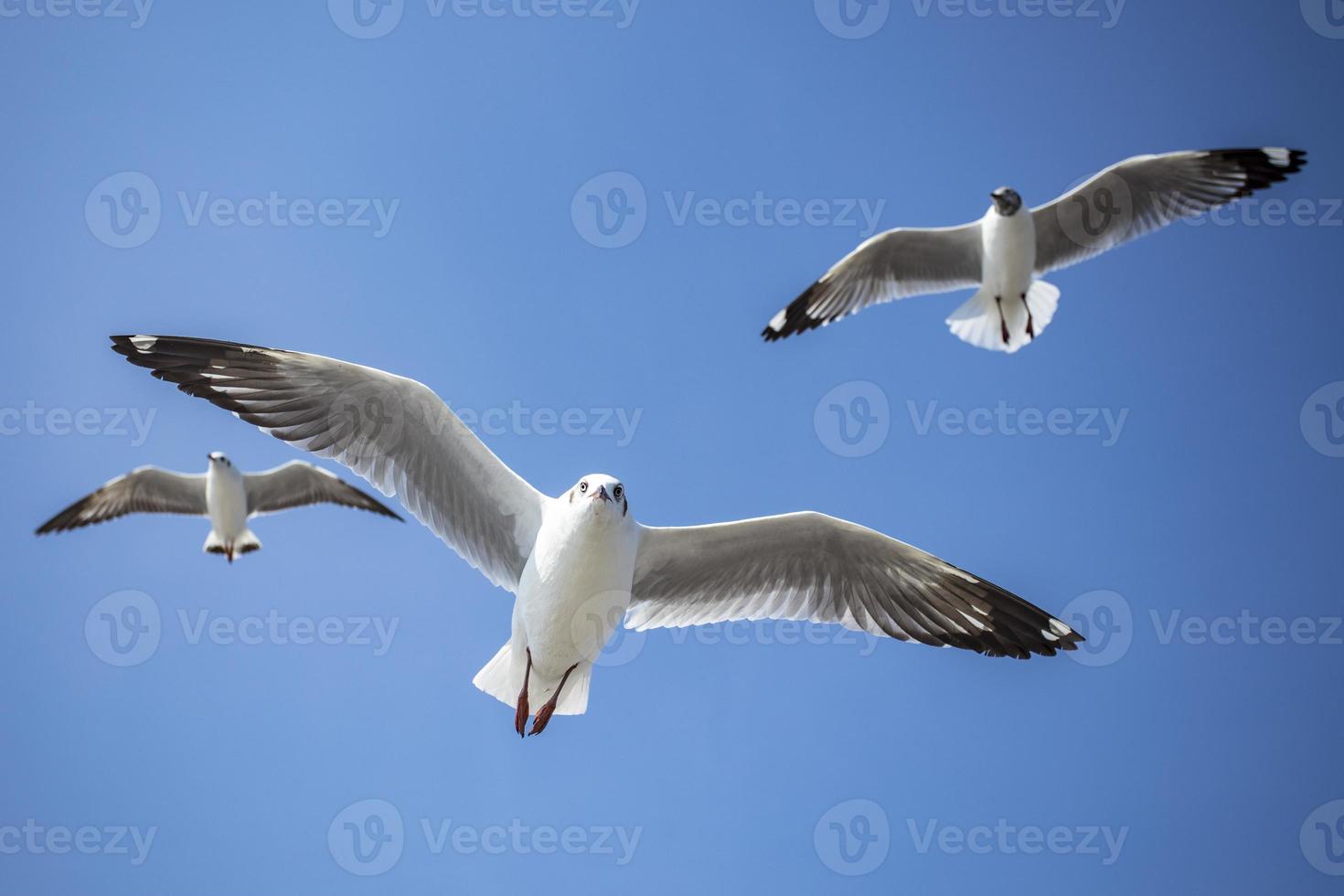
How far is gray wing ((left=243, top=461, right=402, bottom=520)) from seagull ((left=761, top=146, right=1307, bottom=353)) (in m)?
4.11

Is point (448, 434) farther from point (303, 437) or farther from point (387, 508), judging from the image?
point (387, 508)

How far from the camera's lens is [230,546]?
9641 millimetres

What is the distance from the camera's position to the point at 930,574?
4.93 metres

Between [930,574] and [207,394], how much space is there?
→ 2804mm

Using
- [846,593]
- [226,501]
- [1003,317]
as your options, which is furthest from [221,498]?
[846,593]

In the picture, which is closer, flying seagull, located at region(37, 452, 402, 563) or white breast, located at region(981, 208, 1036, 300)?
white breast, located at region(981, 208, 1036, 300)

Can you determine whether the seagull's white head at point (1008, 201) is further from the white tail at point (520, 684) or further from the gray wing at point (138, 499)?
the gray wing at point (138, 499)

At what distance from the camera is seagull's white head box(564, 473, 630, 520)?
14.2 ft

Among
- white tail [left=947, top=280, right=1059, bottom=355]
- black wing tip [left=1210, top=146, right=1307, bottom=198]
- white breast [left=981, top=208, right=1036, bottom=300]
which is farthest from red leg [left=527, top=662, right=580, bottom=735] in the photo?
black wing tip [left=1210, top=146, right=1307, bottom=198]

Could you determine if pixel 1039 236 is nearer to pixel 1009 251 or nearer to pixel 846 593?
pixel 1009 251

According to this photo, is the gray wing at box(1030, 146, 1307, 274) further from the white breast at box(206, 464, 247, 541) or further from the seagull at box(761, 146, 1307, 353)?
the white breast at box(206, 464, 247, 541)

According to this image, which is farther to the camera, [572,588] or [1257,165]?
[1257,165]

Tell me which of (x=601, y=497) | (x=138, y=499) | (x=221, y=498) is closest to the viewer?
(x=601, y=497)

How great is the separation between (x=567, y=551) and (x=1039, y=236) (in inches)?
166
